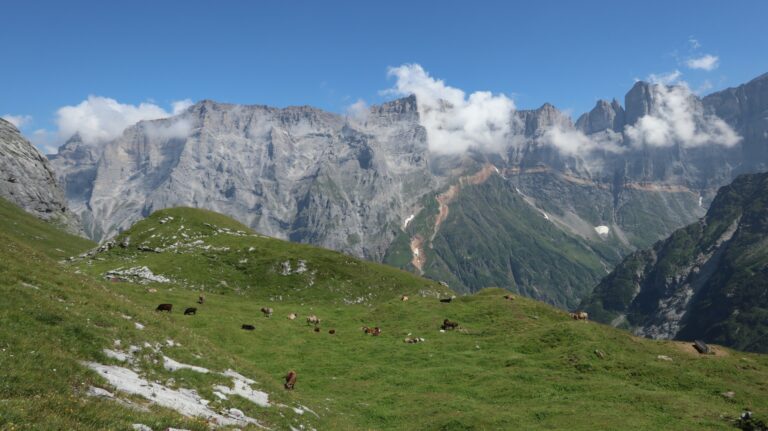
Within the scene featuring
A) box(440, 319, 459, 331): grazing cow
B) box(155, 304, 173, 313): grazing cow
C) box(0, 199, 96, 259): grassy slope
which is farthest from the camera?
box(0, 199, 96, 259): grassy slope

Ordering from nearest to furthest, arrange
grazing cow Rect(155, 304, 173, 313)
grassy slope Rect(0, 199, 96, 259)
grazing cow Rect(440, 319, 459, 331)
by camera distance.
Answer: grazing cow Rect(155, 304, 173, 313) < grazing cow Rect(440, 319, 459, 331) < grassy slope Rect(0, 199, 96, 259)

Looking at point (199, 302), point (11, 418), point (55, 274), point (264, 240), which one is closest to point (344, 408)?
point (55, 274)

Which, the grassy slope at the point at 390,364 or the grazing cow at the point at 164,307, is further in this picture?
the grazing cow at the point at 164,307

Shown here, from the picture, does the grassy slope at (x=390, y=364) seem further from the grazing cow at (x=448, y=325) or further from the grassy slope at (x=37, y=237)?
the grassy slope at (x=37, y=237)

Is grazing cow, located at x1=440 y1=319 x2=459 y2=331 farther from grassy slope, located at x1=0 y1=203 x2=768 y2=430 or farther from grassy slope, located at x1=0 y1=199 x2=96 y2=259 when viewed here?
grassy slope, located at x1=0 y1=199 x2=96 y2=259

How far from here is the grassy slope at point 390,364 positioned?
20.0m

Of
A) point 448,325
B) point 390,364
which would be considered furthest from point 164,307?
point 448,325

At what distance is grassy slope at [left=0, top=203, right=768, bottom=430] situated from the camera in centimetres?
2005

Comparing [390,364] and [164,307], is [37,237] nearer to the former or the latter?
[164,307]

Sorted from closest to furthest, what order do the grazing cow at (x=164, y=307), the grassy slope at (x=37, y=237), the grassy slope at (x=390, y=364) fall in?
the grassy slope at (x=390, y=364) < the grazing cow at (x=164, y=307) < the grassy slope at (x=37, y=237)

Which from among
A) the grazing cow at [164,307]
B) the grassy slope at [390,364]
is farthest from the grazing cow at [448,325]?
the grazing cow at [164,307]

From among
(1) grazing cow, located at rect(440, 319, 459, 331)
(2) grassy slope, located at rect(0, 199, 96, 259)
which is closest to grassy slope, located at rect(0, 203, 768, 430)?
(1) grazing cow, located at rect(440, 319, 459, 331)

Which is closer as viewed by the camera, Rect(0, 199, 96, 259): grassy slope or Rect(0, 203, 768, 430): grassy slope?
Rect(0, 203, 768, 430): grassy slope

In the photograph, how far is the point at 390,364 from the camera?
46.4m
